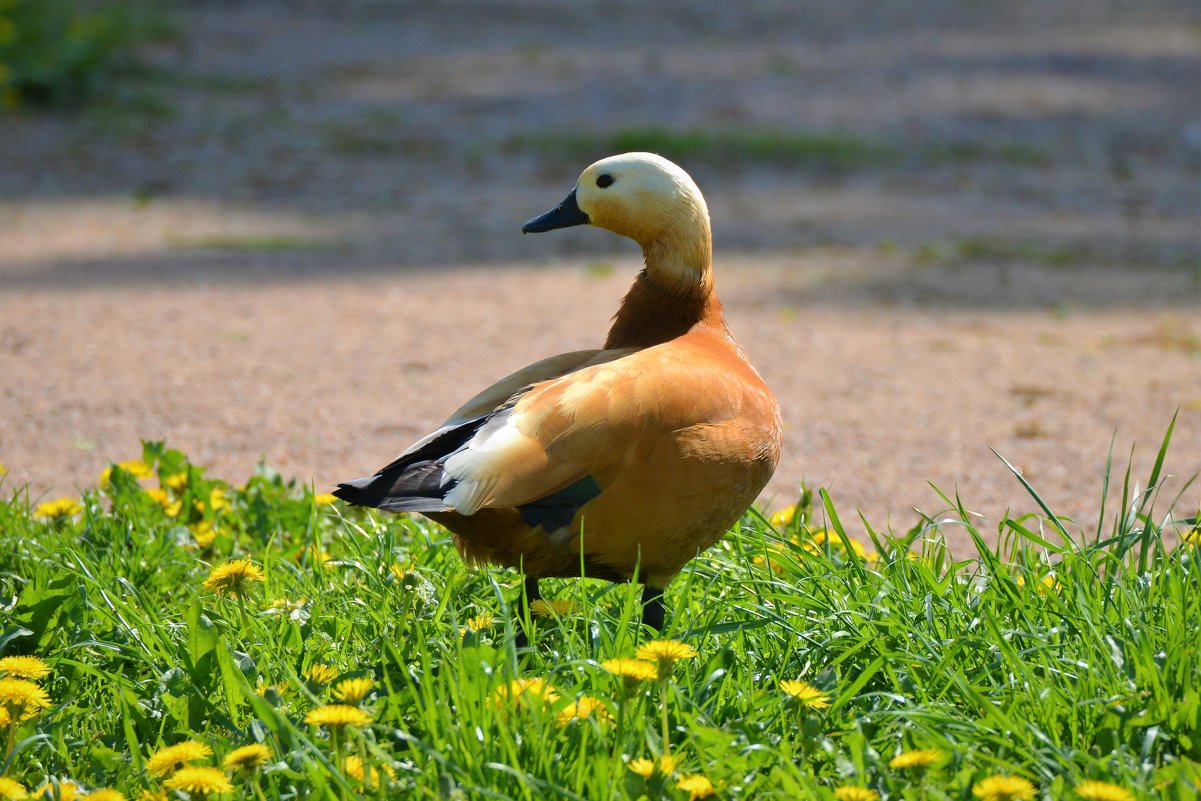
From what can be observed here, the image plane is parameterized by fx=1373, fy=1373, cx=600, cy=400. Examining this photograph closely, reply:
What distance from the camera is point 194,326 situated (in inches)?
222

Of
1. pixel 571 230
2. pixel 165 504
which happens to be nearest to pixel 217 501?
pixel 165 504

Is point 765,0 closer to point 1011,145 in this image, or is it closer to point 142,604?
point 1011,145

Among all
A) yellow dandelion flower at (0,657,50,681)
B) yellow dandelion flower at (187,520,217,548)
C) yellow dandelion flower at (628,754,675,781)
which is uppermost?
yellow dandelion flower at (628,754,675,781)

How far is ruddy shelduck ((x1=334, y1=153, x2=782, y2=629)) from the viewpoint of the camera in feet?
8.41

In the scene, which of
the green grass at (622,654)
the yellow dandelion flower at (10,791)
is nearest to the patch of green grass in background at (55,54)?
the green grass at (622,654)

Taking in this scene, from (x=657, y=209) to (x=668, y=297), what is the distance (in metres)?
0.21

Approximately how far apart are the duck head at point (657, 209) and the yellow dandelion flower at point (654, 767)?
4.39 ft

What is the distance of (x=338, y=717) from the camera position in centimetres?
207

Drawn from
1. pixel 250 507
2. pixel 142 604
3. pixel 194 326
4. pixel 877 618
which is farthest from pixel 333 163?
pixel 877 618

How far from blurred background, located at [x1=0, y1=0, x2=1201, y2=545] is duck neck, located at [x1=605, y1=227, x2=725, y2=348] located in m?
0.63

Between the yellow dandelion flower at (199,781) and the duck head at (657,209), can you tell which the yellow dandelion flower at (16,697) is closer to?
the yellow dandelion flower at (199,781)

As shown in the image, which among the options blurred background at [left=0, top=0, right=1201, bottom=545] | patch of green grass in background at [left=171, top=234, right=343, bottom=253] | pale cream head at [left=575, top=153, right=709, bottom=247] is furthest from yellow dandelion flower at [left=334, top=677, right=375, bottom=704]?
patch of green grass in background at [left=171, top=234, right=343, bottom=253]

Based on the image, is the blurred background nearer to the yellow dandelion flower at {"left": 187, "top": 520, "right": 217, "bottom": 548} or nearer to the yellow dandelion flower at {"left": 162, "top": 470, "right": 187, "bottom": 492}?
the yellow dandelion flower at {"left": 162, "top": 470, "right": 187, "bottom": 492}

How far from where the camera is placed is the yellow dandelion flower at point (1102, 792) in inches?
78.2
